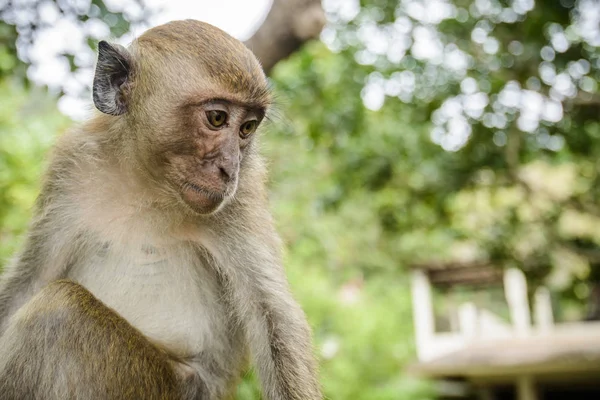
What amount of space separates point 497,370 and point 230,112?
11954 millimetres

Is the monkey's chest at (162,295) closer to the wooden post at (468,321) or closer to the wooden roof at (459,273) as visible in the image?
the wooden roof at (459,273)

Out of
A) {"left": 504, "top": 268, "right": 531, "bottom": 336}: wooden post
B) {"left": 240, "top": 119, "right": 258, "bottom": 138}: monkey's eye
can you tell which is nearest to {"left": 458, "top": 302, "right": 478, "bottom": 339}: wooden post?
{"left": 504, "top": 268, "right": 531, "bottom": 336}: wooden post

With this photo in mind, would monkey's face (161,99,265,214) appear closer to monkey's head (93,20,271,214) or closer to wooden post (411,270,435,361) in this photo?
monkey's head (93,20,271,214)

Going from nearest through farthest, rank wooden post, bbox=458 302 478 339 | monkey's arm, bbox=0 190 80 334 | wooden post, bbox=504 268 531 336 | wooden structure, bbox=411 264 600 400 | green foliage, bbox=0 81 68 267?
monkey's arm, bbox=0 190 80 334, green foliage, bbox=0 81 68 267, wooden structure, bbox=411 264 600 400, wooden post, bbox=458 302 478 339, wooden post, bbox=504 268 531 336

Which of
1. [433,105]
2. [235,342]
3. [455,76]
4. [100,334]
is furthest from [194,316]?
[455,76]

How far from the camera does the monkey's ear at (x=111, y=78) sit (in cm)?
270

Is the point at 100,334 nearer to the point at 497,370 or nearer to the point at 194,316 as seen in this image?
the point at 194,316

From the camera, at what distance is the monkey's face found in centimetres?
262

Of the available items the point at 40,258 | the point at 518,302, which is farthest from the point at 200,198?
the point at 518,302

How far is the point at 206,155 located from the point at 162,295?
614 millimetres

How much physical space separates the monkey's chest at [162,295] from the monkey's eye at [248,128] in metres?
0.54

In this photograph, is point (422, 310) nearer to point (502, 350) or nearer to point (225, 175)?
point (502, 350)

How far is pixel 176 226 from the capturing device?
2840 mm

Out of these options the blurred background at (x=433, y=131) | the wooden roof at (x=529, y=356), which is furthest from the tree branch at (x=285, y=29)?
the wooden roof at (x=529, y=356)
